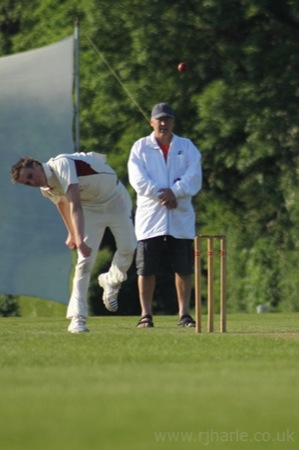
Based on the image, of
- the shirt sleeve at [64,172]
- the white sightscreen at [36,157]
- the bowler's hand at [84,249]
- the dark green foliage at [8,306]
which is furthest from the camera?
the dark green foliage at [8,306]

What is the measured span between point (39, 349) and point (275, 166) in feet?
Result: 53.6

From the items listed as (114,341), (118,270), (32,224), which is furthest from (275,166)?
(114,341)

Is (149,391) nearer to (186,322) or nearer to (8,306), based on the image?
(186,322)

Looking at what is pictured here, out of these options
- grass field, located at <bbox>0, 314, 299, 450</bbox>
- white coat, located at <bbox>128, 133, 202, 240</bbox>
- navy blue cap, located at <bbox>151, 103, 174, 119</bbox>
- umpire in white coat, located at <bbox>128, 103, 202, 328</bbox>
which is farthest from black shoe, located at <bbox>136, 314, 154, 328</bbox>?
navy blue cap, located at <bbox>151, 103, 174, 119</bbox>

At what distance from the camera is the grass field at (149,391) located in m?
6.53

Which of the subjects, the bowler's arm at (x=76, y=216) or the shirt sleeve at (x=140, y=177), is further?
the shirt sleeve at (x=140, y=177)

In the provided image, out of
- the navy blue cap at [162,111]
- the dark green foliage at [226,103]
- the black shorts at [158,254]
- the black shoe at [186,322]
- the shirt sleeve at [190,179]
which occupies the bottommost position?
the black shoe at [186,322]

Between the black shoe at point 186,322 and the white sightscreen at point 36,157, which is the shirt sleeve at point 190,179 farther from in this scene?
the white sightscreen at point 36,157

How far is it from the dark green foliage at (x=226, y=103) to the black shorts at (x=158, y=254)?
1182 centimetres

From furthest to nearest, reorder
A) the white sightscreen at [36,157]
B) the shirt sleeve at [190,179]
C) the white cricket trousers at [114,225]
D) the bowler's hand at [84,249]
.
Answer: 1. the white sightscreen at [36,157]
2. the shirt sleeve at [190,179]
3. the white cricket trousers at [114,225]
4. the bowler's hand at [84,249]

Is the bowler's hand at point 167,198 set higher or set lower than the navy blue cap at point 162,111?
lower

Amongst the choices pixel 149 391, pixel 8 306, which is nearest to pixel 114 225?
pixel 149 391

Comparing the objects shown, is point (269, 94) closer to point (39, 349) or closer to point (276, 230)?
point (276, 230)

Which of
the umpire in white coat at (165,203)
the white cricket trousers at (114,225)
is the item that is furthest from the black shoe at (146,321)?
the white cricket trousers at (114,225)
